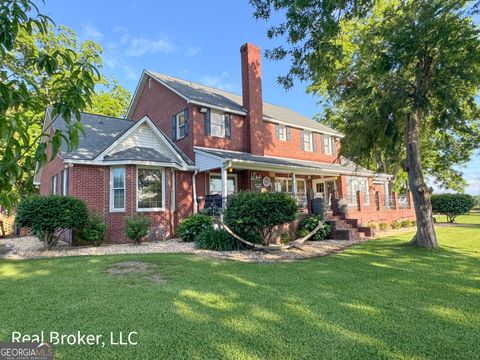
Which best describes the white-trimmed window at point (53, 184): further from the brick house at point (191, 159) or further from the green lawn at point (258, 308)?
the green lawn at point (258, 308)

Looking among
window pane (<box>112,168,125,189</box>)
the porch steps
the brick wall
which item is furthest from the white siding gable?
the porch steps

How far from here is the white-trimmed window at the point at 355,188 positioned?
2152 cm

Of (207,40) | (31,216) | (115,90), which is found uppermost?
Answer: (115,90)

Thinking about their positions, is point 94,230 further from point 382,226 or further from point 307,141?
point 382,226

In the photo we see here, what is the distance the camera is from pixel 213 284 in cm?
614

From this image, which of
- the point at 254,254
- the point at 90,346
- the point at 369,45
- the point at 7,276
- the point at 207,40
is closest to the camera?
the point at 90,346

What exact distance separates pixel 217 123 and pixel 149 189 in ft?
17.7

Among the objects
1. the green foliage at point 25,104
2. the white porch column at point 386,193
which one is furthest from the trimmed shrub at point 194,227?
the white porch column at point 386,193

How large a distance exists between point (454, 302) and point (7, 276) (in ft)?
29.8

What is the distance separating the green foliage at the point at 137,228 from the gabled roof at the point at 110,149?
2556 millimetres

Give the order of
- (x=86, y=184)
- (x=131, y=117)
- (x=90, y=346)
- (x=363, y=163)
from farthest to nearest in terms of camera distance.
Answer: (x=131, y=117) → (x=363, y=163) → (x=86, y=184) → (x=90, y=346)

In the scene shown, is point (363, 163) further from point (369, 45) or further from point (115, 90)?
point (115, 90)

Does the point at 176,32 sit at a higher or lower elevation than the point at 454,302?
higher

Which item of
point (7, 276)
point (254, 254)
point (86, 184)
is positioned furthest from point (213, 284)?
point (86, 184)
